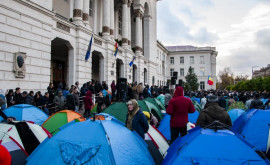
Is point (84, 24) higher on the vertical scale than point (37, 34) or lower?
higher

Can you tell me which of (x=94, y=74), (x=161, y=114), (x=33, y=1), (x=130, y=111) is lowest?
(x=161, y=114)

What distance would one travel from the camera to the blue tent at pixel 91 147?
386 centimetres

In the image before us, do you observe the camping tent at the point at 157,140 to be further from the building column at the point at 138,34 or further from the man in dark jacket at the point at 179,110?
the building column at the point at 138,34

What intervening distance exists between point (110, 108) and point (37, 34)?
699cm

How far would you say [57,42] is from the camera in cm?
1716

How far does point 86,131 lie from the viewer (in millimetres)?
4223

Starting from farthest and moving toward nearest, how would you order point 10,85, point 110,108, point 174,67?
point 174,67
point 10,85
point 110,108

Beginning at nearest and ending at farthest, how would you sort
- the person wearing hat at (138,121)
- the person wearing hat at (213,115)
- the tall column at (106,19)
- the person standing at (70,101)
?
the person wearing hat at (213,115) < the person wearing hat at (138,121) < the person standing at (70,101) < the tall column at (106,19)

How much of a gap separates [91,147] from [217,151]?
2.17 m

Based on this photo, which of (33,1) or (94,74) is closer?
(33,1)

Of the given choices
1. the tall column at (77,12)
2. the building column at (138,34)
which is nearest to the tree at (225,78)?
the building column at (138,34)

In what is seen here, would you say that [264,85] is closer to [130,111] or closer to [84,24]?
[84,24]

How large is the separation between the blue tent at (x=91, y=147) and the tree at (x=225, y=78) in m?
96.9

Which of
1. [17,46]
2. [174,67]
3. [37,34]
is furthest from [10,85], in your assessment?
[174,67]
